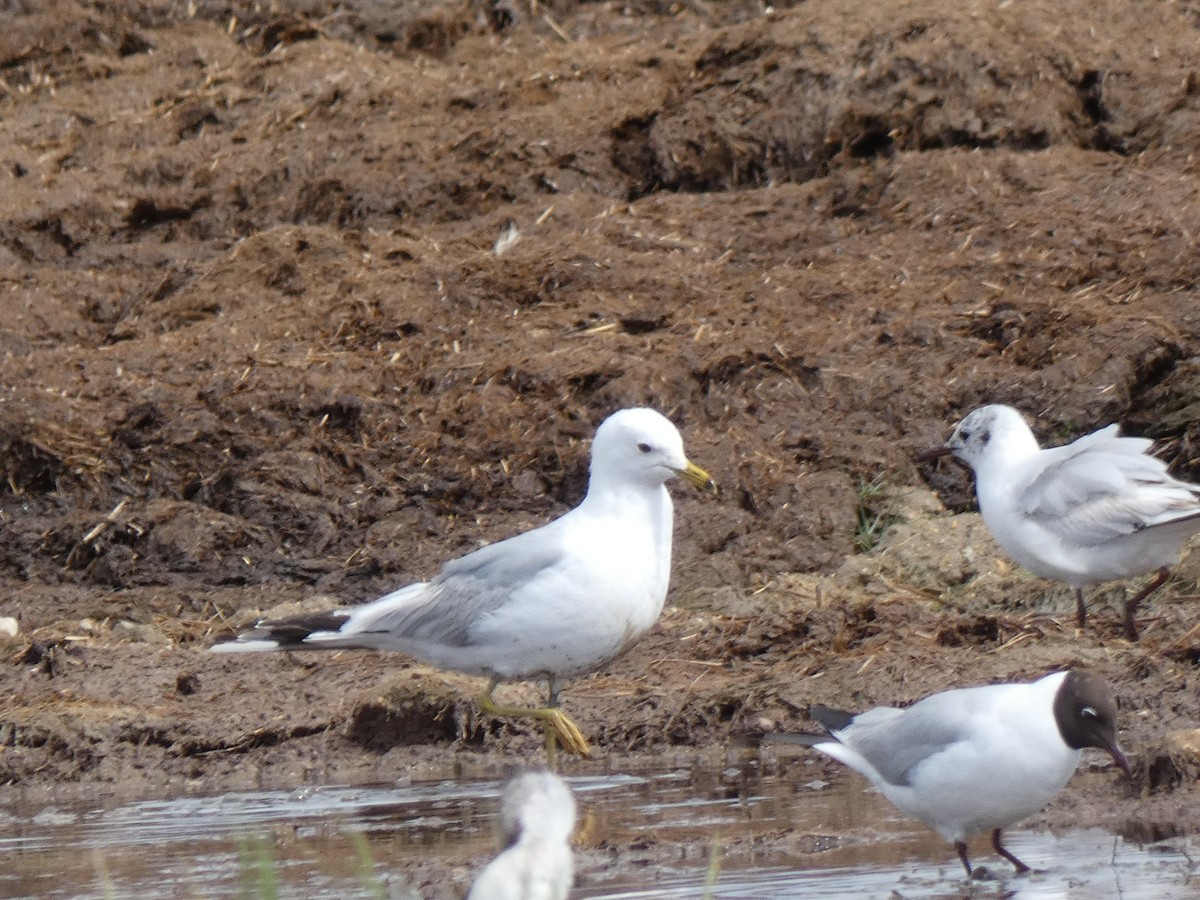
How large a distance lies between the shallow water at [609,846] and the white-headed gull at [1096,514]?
2.15m

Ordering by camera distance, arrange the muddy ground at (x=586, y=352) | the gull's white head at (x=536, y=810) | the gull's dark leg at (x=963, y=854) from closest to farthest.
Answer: the gull's white head at (x=536, y=810) → the gull's dark leg at (x=963, y=854) → the muddy ground at (x=586, y=352)

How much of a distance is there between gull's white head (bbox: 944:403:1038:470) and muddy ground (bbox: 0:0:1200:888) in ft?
2.02

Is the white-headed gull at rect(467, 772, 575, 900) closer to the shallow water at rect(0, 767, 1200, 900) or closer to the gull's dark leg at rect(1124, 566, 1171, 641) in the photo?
the shallow water at rect(0, 767, 1200, 900)

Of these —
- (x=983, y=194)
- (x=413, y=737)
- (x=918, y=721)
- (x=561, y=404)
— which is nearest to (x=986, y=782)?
(x=918, y=721)

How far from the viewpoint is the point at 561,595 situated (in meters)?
7.71

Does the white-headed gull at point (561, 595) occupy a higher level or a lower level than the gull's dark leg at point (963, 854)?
higher

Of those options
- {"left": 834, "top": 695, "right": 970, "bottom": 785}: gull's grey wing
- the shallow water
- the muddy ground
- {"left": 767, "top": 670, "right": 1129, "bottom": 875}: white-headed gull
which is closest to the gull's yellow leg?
the muddy ground

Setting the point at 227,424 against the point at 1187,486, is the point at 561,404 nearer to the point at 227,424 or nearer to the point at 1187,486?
the point at 227,424

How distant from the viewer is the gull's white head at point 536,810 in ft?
13.5

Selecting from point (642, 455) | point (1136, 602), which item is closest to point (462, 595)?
point (642, 455)

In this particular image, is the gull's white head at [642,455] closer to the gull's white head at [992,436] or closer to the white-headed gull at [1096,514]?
the white-headed gull at [1096,514]

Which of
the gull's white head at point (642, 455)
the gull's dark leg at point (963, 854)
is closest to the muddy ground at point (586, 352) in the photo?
the gull's dark leg at point (963, 854)

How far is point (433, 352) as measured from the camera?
12.8 meters

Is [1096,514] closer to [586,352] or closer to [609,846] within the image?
[609,846]
